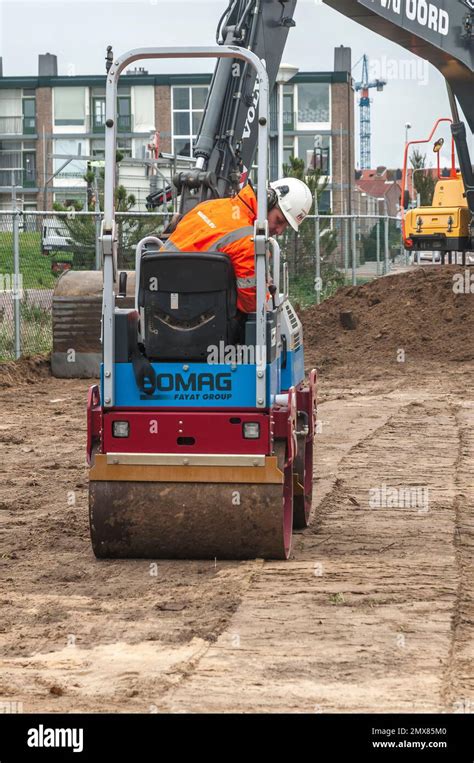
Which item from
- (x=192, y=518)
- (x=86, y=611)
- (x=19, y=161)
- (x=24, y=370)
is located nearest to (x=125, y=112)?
(x=19, y=161)

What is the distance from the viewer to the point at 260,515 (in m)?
7.57

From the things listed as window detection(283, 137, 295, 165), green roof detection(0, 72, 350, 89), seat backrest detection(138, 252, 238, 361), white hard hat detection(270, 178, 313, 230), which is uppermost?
green roof detection(0, 72, 350, 89)

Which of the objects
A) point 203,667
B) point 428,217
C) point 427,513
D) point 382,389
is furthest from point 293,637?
point 428,217

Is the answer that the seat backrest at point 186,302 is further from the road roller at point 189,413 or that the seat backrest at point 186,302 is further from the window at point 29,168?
the window at point 29,168

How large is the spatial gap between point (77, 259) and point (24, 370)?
188 inches

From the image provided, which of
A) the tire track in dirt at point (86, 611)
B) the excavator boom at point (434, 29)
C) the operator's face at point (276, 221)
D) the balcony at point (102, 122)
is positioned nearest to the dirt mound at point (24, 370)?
the excavator boom at point (434, 29)

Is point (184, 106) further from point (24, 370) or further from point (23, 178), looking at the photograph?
point (24, 370)

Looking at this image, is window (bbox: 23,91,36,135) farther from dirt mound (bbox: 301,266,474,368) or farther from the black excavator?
the black excavator

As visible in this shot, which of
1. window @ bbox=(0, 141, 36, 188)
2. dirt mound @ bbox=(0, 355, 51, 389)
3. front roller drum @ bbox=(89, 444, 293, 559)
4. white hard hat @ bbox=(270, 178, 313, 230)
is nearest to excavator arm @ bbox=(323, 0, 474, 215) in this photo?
white hard hat @ bbox=(270, 178, 313, 230)

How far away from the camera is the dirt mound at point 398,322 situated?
20.9 metres

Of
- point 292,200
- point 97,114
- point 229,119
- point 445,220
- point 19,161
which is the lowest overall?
point 292,200

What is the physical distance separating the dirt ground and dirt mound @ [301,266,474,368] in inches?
367

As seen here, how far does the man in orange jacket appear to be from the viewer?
25.2 feet

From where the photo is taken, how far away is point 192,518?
758 centimetres
